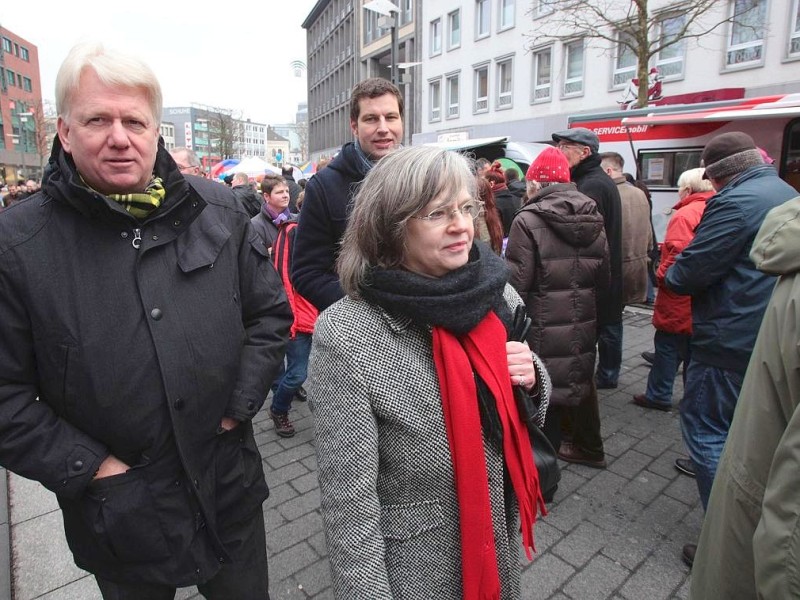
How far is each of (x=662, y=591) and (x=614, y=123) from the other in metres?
10.1

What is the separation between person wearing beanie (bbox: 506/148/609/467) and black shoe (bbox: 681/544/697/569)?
894 millimetres

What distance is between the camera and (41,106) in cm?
5975

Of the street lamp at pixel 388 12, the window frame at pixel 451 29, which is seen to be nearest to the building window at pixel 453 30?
the window frame at pixel 451 29

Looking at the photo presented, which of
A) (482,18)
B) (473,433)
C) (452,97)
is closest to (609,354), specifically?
(473,433)

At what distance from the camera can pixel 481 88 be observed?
26.1 m

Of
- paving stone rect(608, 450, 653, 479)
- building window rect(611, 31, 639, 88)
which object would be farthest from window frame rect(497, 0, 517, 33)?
paving stone rect(608, 450, 653, 479)

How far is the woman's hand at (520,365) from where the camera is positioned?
5.33ft

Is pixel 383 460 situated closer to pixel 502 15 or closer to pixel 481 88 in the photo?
pixel 502 15

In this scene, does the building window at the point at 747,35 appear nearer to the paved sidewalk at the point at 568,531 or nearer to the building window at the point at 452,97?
the building window at the point at 452,97

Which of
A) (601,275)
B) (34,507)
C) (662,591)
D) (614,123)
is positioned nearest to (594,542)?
(662,591)

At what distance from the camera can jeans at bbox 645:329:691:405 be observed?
4.48 meters

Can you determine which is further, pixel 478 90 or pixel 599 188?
pixel 478 90

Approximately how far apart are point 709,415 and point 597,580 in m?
0.99

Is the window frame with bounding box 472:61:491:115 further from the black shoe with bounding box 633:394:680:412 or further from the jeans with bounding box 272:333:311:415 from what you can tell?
the jeans with bounding box 272:333:311:415
